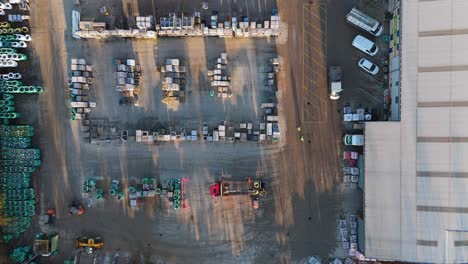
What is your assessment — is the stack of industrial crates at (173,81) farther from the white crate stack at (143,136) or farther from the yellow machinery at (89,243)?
the yellow machinery at (89,243)

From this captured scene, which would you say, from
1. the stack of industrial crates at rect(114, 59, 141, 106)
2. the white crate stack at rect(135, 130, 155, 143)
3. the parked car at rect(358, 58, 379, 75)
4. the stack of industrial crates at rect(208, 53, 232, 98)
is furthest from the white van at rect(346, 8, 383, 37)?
the white crate stack at rect(135, 130, 155, 143)

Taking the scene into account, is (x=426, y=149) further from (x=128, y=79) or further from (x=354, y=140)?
(x=128, y=79)

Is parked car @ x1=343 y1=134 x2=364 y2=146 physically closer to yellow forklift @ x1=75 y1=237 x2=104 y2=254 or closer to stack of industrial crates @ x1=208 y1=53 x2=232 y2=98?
stack of industrial crates @ x1=208 y1=53 x2=232 y2=98

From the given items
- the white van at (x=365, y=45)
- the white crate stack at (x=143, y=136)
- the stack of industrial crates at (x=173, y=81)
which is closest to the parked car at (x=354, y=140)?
the white van at (x=365, y=45)

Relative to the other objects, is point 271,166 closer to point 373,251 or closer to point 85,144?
point 373,251

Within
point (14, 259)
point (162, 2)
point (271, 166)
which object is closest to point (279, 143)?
point (271, 166)
